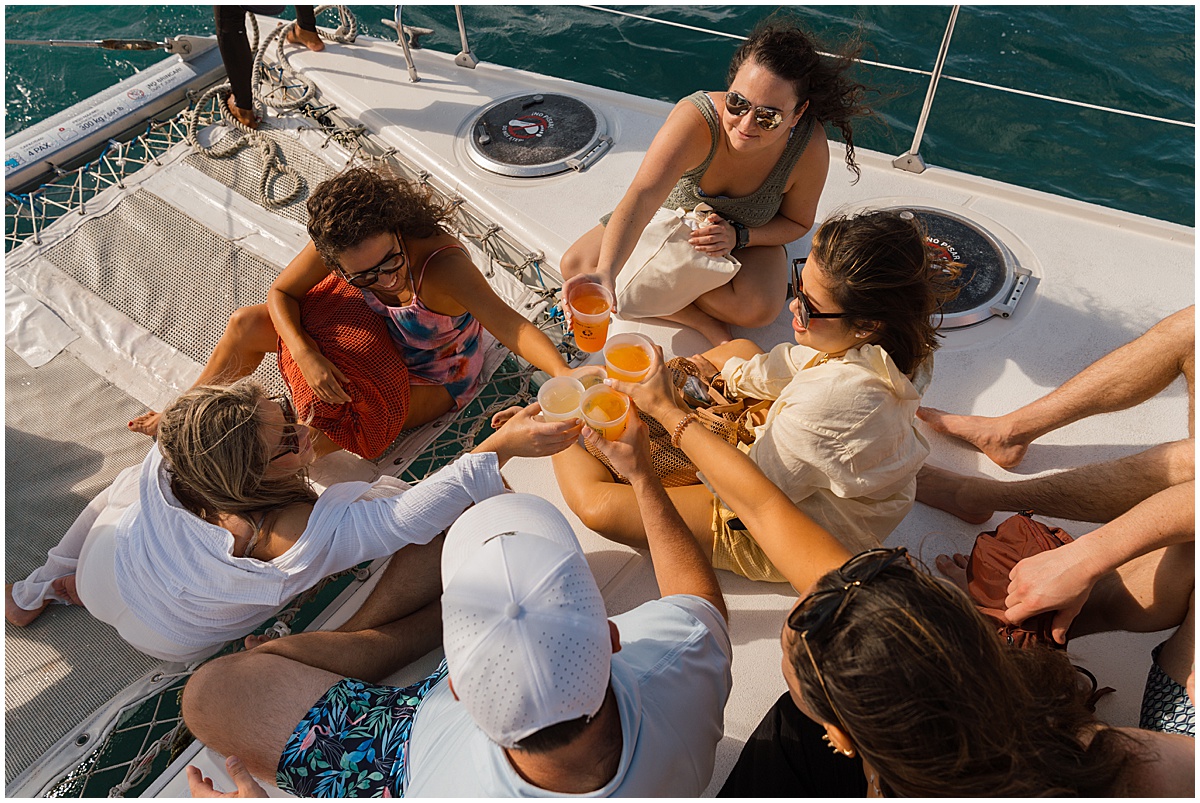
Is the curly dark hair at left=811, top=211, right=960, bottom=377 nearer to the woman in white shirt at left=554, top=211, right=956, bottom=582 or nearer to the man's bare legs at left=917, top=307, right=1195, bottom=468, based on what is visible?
the woman in white shirt at left=554, top=211, right=956, bottom=582

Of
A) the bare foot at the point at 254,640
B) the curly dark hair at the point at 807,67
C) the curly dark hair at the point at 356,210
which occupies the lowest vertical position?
the bare foot at the point at 254,640

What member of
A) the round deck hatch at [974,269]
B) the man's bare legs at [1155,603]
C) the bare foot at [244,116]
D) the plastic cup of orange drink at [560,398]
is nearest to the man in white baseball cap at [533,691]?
the plastic cup of orange drink at [560,398]

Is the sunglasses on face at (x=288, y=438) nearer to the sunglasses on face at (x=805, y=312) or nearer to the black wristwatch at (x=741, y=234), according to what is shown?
the sunglasses on face at (x=805, y=312)

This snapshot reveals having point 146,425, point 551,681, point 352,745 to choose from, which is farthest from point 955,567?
point 146,425

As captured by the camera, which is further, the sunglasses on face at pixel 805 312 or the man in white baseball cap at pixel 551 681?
the sunglasses on face at pixel 805 312

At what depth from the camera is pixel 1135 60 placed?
5055 mm

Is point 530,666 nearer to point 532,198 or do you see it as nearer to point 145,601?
point 145,601

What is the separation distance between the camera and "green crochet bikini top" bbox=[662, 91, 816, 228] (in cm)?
255

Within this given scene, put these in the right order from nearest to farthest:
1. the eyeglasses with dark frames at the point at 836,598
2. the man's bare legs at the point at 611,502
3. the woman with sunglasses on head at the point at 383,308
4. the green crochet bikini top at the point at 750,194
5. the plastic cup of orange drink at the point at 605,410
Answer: the eyeglasses with dark frames at the point at 836,598, the plastic cup of orange drink at the point at 605,410, the man's bare legs at the point at 611,502, the woman with sunglasses on head at the point at 383,308, the green crochet bikini top at the point at 750,194

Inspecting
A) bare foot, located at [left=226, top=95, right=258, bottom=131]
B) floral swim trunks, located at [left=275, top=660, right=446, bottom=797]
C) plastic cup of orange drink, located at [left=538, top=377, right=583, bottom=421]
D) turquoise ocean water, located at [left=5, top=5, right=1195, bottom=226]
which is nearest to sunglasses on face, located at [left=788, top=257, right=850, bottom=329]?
plastic cup of orange drink, located at [left=538, top=377, right=583, bottom=421]

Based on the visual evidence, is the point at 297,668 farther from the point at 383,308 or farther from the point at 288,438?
the point at 383,308

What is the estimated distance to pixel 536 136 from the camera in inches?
142

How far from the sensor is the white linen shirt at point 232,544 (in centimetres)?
193

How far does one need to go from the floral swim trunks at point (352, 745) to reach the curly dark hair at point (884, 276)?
1332 mm
